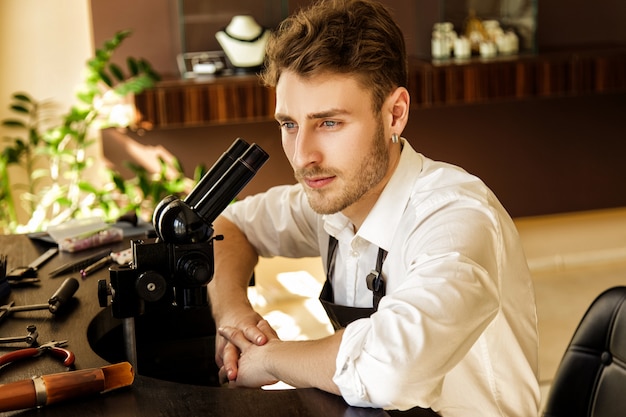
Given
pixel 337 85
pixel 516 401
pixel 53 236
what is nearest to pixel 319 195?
pixel 337 85

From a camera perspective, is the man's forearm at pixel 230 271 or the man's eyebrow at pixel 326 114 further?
the man's forearm at pixel 230 271

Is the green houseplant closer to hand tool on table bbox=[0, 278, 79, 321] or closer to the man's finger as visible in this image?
hand tool on table bbox=[0, 278, 79, 321]

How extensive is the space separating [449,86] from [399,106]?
3130 millimetres

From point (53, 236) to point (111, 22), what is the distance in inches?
105

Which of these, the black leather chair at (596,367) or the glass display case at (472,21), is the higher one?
the glass display case at (472,21)

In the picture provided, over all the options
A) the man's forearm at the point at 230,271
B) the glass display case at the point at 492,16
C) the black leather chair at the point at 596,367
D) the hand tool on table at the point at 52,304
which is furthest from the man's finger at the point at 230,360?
the glass display case at the point at 492,16

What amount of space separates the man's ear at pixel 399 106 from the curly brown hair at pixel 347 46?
16 mm

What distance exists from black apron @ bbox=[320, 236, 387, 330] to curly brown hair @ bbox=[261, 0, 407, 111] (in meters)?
0.34

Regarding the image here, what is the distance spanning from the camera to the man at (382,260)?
4.90 feet

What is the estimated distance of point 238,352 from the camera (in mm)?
1955

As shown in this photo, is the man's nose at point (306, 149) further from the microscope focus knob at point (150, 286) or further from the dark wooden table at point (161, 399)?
the dark wooden table at point (161, 399)

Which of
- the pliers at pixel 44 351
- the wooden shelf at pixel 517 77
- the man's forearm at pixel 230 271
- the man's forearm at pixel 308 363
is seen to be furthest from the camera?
the wooden shelf at pixel 517 77

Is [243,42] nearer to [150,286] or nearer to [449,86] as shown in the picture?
[449,86]

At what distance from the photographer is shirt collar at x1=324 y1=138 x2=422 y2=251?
195 centimetres
